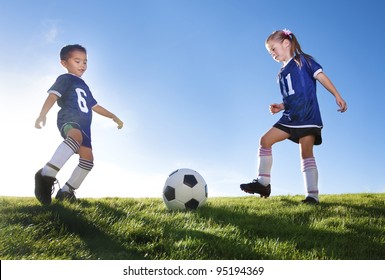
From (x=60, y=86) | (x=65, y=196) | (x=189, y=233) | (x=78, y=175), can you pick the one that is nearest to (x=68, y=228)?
(x=189, y=233)

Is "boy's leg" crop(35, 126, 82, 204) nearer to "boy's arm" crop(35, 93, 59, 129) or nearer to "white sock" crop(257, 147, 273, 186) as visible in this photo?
"boy's arm" crop(35, 93, 59, 129)

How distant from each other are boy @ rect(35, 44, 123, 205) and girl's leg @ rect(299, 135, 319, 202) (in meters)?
3.85

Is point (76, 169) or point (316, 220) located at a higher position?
point (76, 169)

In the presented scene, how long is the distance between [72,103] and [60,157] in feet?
3.69

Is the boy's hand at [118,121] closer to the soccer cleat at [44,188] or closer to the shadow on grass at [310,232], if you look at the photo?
the soccer cleat at [44,188]

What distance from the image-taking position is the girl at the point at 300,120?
7.05m

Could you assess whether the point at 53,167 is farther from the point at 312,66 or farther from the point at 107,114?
the point at 312,66

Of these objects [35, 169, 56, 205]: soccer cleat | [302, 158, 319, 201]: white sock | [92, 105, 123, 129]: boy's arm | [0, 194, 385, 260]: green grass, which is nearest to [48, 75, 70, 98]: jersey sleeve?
[92, 105, 123, 129]: boy's arm

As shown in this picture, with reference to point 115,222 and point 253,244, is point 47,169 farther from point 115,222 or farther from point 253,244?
point 253,244

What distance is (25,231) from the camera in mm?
4203

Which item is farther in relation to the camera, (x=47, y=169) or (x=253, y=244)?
(x=47, y=169)
